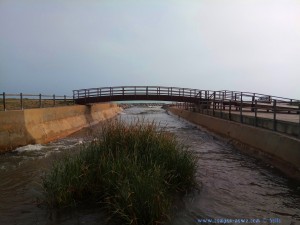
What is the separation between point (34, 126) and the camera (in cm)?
1947

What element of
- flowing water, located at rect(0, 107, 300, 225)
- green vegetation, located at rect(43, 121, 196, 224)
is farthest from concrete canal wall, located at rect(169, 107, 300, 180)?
green vegetation, located at rect(43, 121, 196, 224)

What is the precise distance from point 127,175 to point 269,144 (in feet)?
25.1

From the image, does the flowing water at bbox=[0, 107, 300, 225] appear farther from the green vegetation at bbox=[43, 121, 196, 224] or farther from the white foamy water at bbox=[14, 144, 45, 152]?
the white foamy water at bbox=[14, 144, 45, 152]

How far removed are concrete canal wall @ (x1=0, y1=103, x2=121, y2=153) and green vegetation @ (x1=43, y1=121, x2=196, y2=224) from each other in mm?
5204

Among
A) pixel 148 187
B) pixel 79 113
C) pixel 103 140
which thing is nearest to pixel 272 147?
pixel 103 140

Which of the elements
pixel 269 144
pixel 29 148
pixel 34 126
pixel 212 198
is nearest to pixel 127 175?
pixel 212 198

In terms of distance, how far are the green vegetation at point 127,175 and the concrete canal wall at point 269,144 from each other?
10.4ft

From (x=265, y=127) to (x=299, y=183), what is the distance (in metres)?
5.62

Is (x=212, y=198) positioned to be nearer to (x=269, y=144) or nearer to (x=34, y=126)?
(x=269, y=144)

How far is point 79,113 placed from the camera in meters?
34.2

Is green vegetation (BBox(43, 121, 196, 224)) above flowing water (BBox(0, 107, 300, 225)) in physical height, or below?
above

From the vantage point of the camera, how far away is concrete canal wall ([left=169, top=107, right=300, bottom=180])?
10773mm

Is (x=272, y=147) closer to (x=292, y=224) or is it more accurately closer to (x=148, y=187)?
(x=292, y=224)

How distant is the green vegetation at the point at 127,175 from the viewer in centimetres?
Result: 668
